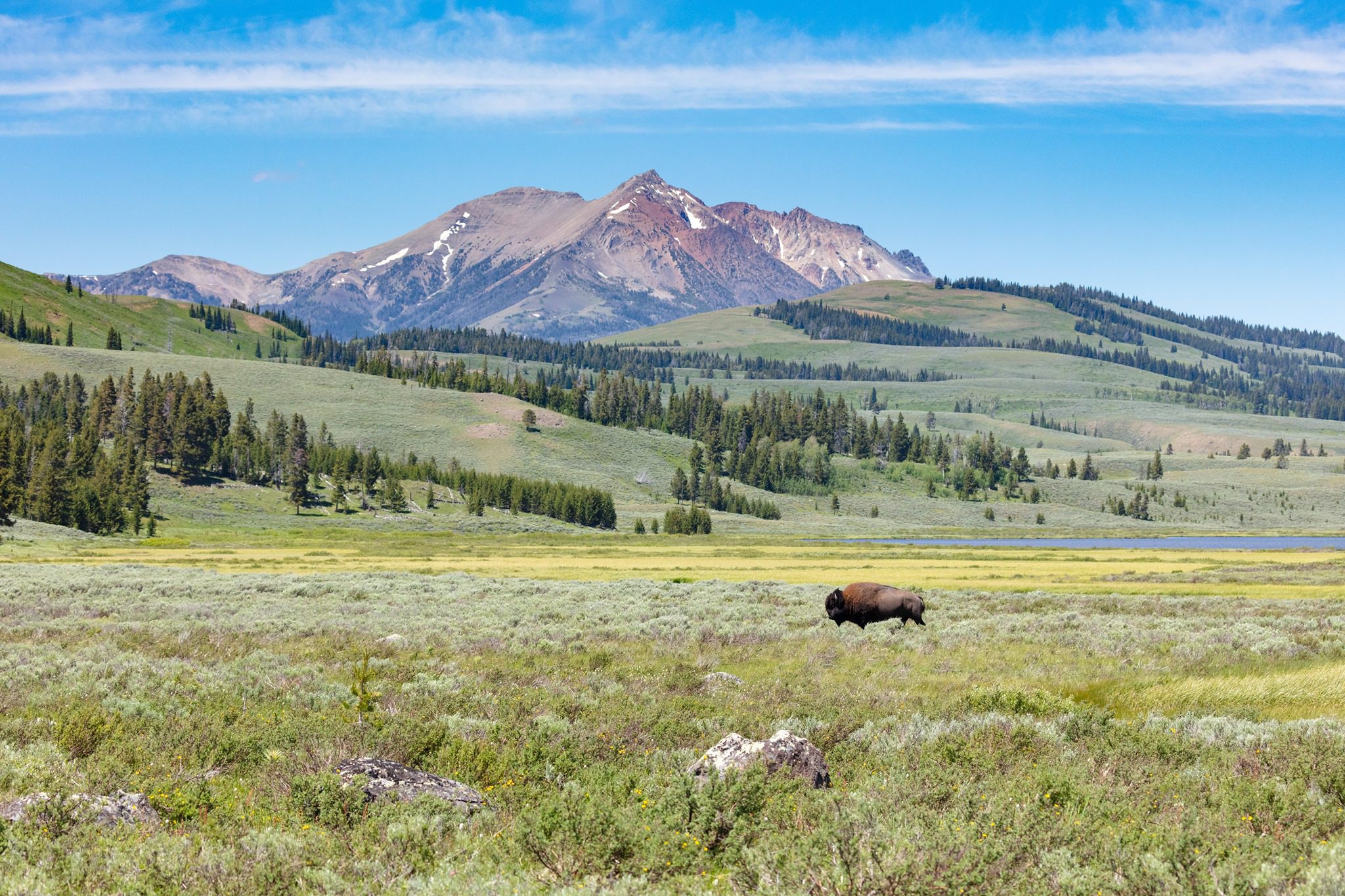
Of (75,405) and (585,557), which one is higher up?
(75,405)

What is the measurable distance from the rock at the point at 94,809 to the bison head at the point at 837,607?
68.8 ft

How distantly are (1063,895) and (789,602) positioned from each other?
1067 inches

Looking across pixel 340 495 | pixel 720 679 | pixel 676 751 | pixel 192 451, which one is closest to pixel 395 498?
pixel 340 495

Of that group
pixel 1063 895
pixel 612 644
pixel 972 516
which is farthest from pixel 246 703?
pixel 972 516

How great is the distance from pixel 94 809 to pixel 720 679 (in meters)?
11.4

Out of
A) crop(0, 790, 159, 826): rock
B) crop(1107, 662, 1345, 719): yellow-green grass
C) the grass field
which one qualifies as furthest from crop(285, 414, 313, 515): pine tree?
crop(0, 790, 159, 826): rock

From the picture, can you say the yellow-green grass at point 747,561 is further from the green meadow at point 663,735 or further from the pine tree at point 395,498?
the pine tree at point 395,498

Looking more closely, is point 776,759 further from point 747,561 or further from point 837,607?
point 747,561

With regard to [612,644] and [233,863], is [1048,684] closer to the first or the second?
[612,644]

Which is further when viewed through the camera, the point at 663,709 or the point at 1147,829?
the point at 663,709

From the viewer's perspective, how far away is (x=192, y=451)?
461ft

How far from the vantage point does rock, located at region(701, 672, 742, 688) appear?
18.1 metres

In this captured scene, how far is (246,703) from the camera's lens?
14.9 m

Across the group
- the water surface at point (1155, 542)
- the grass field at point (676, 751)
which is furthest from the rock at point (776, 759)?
the water surface at point (1155, 542)
